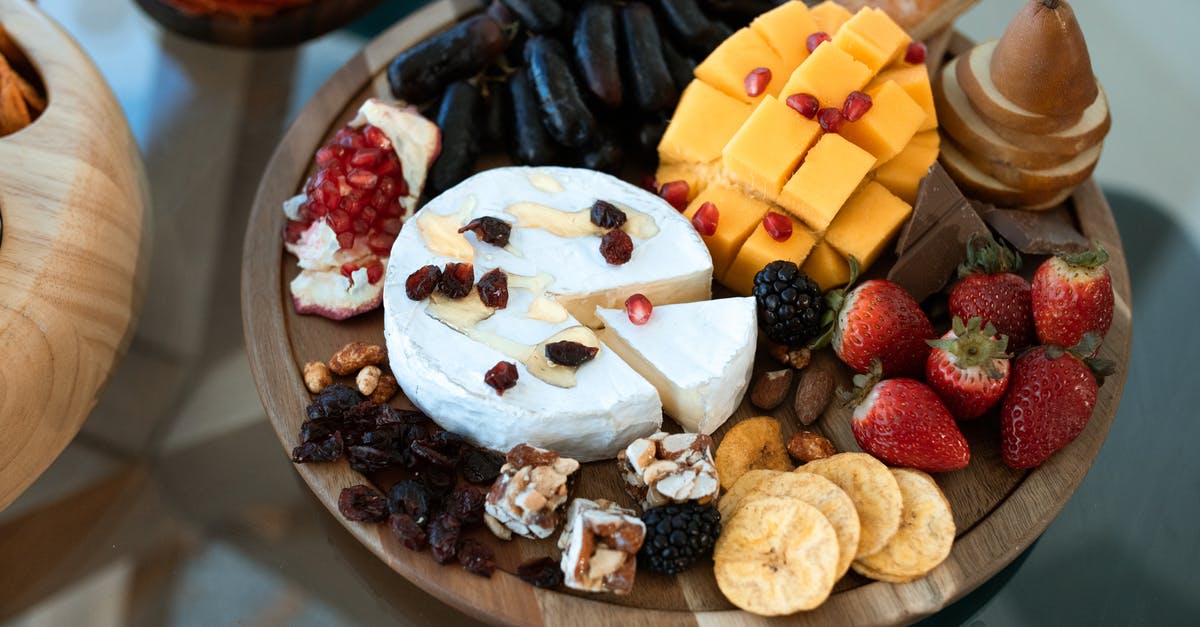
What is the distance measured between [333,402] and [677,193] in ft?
3.78

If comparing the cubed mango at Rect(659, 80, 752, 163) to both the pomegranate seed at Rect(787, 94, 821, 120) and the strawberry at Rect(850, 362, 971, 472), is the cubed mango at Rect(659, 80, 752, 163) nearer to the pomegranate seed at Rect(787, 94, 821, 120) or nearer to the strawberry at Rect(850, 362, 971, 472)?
the pomegranate seed at Rect(787, 94, 821, 120)

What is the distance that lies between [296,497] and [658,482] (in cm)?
104

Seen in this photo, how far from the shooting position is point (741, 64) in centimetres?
288

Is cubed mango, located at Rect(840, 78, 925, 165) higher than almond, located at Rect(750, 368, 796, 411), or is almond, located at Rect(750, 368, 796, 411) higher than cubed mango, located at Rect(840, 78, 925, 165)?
cubed mango, located at Rect(840, 78, 925, 165)

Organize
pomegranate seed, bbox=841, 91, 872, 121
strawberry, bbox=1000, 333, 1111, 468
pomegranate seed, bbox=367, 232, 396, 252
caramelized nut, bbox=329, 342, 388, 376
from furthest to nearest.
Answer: pomegranate seed, bbox=367, 232, 396, 252 → pomegranate seed, bbox=841, 91, 872, 121 → caramelized nut, bbox=329, 342, 388, 376 → strawberry, bbox=1000, 333, 1111, 468

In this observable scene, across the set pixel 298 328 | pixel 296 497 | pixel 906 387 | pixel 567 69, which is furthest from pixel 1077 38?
pixel 296 497

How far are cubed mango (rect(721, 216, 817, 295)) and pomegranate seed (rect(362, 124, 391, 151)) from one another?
1.06 m

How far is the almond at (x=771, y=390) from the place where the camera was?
2.63 m

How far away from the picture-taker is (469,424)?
2465 mm

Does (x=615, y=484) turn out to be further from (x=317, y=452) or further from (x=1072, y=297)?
(x=1072, y=297)

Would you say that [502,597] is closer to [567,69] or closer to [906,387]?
[906,387]

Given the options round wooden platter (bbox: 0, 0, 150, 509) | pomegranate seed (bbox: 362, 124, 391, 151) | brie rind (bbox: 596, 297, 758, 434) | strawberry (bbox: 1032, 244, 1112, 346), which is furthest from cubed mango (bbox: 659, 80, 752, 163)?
round wooden platter (bbox: 0, 0, 150, 509)

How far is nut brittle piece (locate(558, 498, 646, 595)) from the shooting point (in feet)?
7.09

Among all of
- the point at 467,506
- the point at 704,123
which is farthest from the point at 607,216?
the point at 467,506
